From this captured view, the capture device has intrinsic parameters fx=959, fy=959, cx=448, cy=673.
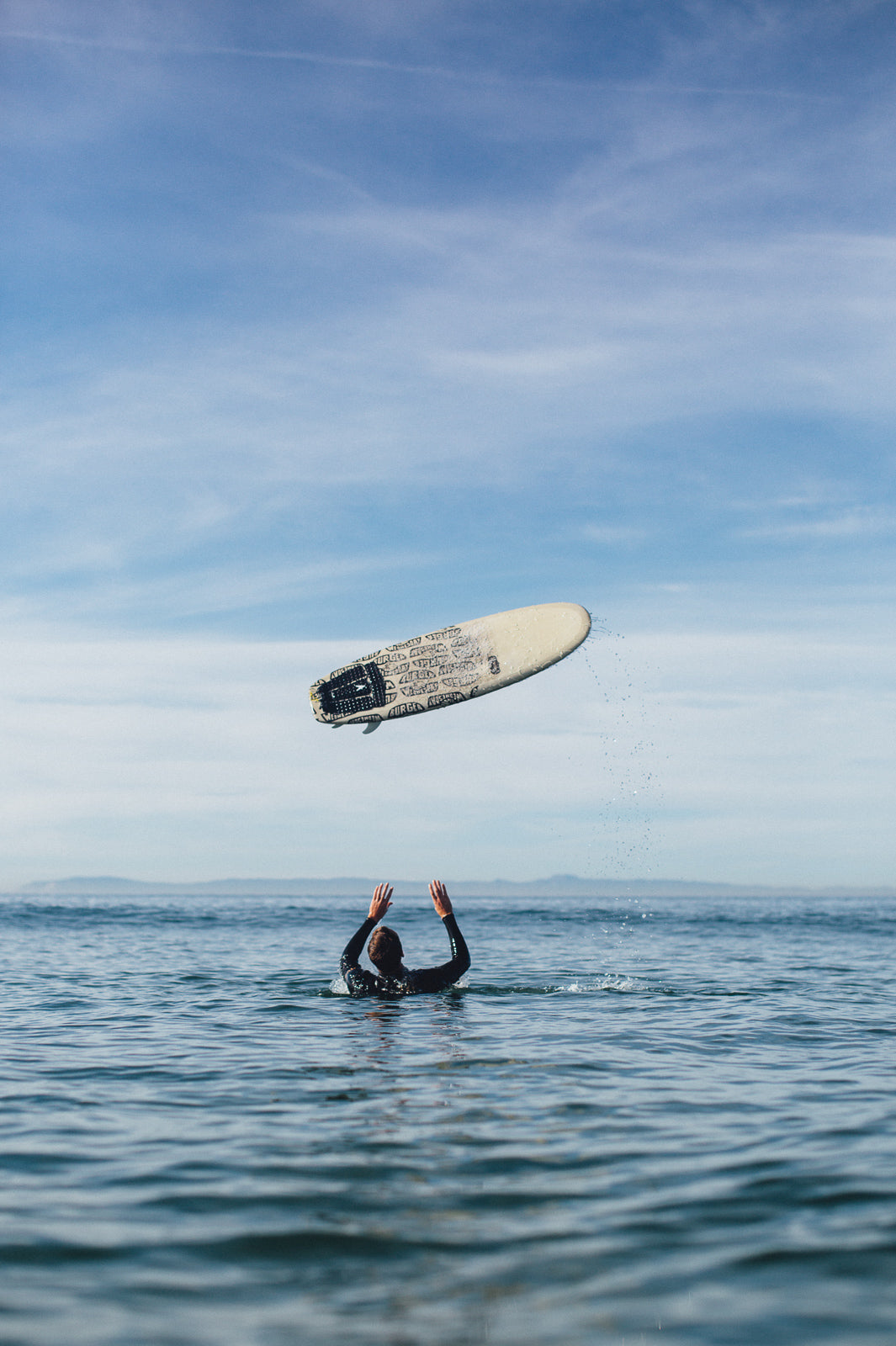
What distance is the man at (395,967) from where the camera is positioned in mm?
10992

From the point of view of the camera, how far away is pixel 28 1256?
4.15 metres

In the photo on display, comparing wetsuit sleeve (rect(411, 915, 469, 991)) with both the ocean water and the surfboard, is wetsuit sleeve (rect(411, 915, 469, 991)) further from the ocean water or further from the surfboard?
the surfboard

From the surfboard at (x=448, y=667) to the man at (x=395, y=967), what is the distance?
7.88 feet

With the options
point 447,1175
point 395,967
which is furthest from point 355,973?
point 447,1175

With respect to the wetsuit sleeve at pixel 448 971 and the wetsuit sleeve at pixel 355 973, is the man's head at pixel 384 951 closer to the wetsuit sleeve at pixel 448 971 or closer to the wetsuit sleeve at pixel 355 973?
the wetsuit sleeve at pixel 355 973

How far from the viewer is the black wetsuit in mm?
11156

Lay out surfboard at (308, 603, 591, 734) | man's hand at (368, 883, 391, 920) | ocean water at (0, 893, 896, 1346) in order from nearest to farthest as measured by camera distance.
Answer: ocean water at (0, 893, 896, 1346) → man's hand at (368, 883, 391, 920) → surfboard at (308, 603, 591, 734)

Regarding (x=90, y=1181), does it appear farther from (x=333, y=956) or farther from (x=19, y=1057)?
(x=333, y=956)

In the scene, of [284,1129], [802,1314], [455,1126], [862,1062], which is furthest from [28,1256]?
[862,1062]

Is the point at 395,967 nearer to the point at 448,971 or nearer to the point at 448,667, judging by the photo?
the point at 448,971

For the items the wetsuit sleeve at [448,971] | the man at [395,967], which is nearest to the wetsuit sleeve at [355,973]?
the man at [395,967]

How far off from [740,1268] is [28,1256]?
304 cm

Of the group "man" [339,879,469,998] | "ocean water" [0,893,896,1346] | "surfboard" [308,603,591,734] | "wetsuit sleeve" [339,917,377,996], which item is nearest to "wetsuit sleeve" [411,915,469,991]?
"man" [339,879,469,998]

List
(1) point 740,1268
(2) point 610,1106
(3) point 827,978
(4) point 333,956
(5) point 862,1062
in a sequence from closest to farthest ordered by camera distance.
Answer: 1. (1) point 740,1268
2. (2) point 610,1106
3. (5) point 862,1062
4. (3) point 827,978
5. (4) point 333,956
